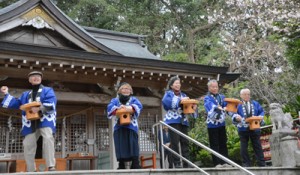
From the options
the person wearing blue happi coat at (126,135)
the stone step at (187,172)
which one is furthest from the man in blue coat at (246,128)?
the person wearing blue happi coat at (126,135)

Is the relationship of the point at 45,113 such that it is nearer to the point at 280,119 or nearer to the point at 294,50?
the point at 280,119

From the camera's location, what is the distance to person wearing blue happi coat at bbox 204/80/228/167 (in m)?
6.01

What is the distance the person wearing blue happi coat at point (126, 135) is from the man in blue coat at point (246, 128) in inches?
79.7

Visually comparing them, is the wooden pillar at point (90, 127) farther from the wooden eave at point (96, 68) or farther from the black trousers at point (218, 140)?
the black trousers at point (218, 140)

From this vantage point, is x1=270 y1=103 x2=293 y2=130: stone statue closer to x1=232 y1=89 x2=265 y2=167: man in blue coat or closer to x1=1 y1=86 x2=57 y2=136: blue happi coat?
x1=232 y1=89 x2=265 y2=167: man in blue coat

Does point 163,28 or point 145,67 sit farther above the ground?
point 163,28

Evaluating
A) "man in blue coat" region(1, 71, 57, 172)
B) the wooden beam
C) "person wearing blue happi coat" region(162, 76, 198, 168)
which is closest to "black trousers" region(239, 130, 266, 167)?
"person wearing blue happi coat" region(162, 76, 198, 168)

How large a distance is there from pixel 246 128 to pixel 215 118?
2.46ft

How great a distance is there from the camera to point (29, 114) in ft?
16.0

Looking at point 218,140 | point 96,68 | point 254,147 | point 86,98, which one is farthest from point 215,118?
point 86,98

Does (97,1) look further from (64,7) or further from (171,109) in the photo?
(171,109)

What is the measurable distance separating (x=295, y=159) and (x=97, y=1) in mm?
17712

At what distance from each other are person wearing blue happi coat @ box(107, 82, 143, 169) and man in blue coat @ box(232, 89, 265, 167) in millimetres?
2024

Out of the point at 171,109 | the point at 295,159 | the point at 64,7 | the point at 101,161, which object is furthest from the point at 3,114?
the point at 64,7
